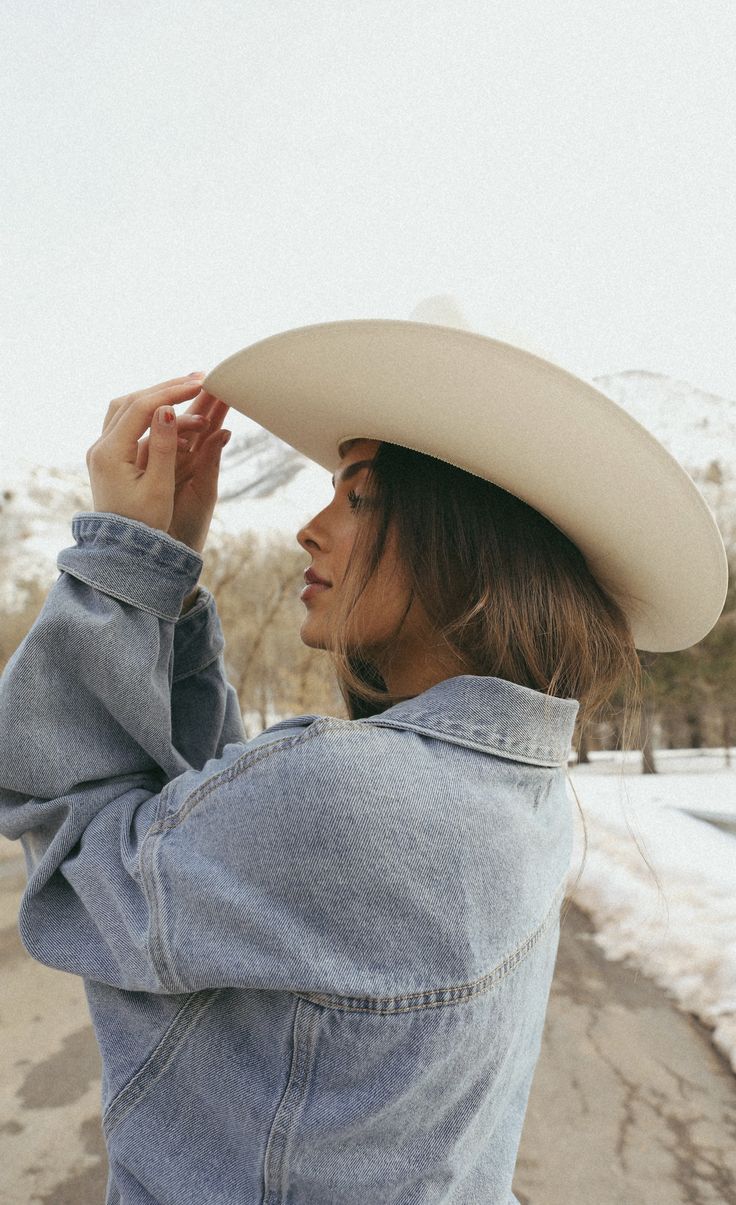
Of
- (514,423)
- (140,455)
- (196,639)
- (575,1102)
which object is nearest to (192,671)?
(196,639)

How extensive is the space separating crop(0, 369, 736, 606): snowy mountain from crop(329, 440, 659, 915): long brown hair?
259 mm

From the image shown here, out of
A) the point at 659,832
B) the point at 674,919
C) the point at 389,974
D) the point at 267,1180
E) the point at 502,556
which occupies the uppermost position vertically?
the point at 502,556

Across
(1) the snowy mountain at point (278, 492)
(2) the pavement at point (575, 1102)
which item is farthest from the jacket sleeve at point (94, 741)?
(2) the pavement at point (575, 1102)

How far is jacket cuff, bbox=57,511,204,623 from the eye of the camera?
36.0 inches

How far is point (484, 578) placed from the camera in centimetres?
100

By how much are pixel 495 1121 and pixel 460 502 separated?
788 mm

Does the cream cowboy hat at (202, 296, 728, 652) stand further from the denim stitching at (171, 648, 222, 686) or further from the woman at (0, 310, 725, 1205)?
the denim stitching at (171, 648, 222, 686)

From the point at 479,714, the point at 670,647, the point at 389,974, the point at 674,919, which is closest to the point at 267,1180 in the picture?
the point at 389,974

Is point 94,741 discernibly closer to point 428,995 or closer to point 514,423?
point 428,995

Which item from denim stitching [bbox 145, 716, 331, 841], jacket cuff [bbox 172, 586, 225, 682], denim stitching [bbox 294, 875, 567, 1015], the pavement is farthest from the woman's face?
the pavement

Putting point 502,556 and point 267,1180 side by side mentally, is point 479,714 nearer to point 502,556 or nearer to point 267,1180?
point 502,556

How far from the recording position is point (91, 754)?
33.5 inches

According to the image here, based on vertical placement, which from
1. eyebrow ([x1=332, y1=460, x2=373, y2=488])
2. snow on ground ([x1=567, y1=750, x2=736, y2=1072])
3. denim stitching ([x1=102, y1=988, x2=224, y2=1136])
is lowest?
snow on ground ([x1=567, y1=750, x2=736, y2=1072])

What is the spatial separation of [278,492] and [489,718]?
41.3 feet
